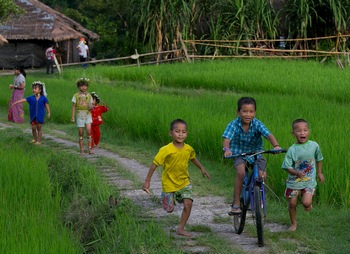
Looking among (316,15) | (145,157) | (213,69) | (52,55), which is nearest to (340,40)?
(316,15)

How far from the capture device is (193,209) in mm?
7617

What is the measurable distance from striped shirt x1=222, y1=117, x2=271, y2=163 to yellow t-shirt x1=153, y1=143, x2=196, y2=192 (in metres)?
0.41

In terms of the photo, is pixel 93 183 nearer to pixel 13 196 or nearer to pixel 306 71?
pixel 13 196

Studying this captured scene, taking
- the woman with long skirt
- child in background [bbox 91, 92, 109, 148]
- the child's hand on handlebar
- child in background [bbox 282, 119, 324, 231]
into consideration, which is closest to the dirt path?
child in background [bbox 282, 119, 324, 231]

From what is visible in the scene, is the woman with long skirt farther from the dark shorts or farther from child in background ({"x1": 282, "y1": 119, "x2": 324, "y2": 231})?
child in background ({"x1": 282, "y1": 119, "x2": 324, "y2": 231})

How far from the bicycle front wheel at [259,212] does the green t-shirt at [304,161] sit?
0.46m

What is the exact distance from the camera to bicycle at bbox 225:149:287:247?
6090 millimetres

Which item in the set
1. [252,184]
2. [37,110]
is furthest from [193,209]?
[37,110]

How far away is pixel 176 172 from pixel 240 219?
661 mm

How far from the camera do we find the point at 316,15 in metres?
27.8


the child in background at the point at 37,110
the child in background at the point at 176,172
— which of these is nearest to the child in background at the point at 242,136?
the child in background at the point at 176,172

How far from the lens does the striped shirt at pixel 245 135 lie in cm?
668

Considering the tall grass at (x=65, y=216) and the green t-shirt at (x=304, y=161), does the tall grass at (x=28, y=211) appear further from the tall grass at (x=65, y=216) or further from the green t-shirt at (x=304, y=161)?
the green t-shirt at (x=304, y=161)

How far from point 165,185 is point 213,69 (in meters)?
16.4
